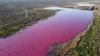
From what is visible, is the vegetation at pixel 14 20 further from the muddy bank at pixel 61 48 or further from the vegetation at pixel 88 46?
the vegetation at pixel 88 46

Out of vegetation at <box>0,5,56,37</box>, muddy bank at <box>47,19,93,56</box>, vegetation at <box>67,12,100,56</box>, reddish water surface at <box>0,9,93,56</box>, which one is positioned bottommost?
vegetation at <box>0,5,56,37</box>

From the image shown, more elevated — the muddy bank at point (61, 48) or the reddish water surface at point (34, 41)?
the muddy bank at point (61, 48)

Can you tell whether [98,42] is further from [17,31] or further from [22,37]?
[17,31]

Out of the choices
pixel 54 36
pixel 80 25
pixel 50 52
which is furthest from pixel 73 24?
pixel 50 52

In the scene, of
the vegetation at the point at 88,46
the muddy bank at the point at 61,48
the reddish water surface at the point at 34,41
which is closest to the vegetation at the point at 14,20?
the reddish water surface at the point at 34,41

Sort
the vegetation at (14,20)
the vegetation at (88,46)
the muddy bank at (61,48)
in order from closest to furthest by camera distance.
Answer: the muddy bank at (61,48)
the vegetation at (88,46)
the vegetation at (14,20)

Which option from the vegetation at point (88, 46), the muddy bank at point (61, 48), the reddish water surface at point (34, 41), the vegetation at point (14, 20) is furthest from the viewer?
the vegetation at point (14, 20)

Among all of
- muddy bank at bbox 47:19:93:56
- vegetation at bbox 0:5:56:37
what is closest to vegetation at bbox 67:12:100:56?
muddy bank at bbox 47:19:93:56

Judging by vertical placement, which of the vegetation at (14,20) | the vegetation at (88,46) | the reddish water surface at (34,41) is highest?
the vegetation at (88,46)

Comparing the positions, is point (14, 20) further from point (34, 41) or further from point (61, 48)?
point (61, 48)

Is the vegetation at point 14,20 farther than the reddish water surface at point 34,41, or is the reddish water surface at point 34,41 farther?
the vegetation at point 14,20

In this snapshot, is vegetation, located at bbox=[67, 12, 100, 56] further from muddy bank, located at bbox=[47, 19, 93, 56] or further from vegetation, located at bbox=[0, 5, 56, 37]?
vegetation, located at bbox=[0, 5, 56, 37]
